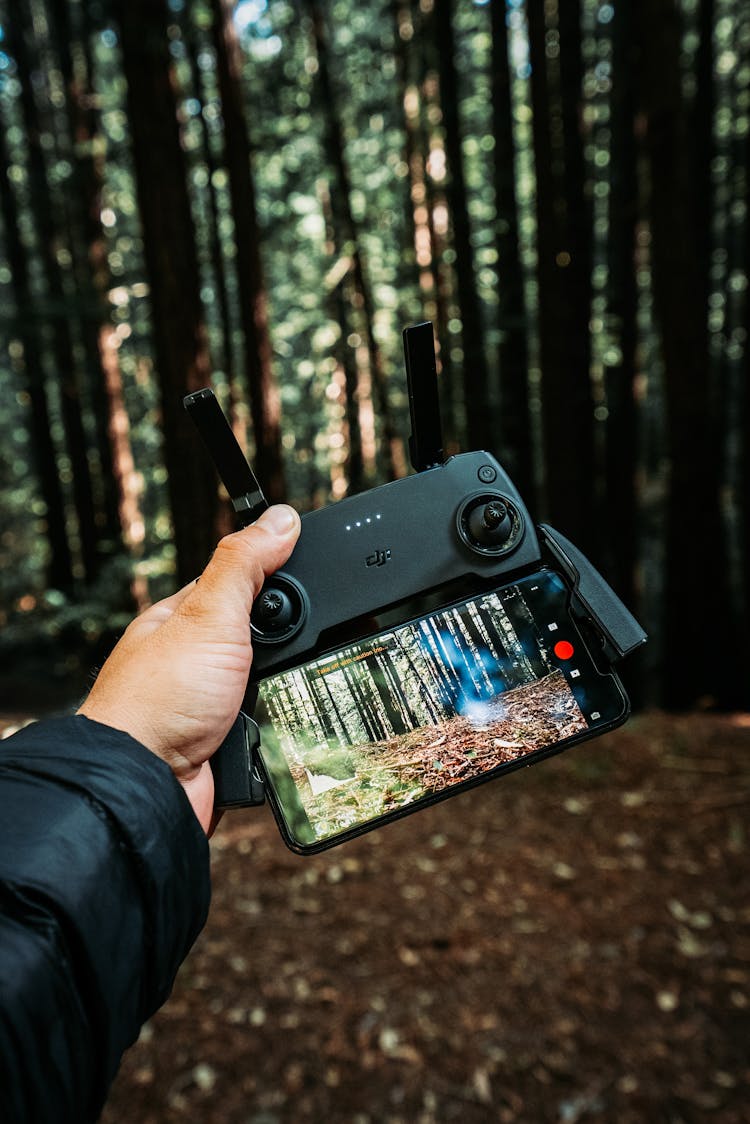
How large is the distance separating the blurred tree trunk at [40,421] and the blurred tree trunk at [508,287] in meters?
8.37

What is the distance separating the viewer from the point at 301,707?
1620 mm

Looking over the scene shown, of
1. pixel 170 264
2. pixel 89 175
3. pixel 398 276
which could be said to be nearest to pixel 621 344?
pixel 398 276

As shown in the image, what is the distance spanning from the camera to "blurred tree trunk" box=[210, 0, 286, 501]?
7.79m

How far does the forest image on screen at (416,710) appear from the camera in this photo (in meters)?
1.57

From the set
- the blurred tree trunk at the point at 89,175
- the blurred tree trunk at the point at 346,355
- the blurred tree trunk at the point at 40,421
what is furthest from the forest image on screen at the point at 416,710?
the blurred tree trunk at the point at 40,421

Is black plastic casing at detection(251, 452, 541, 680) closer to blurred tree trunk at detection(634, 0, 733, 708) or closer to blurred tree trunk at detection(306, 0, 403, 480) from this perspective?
blurred tree trunk at detection(634, 0, 733, 708)

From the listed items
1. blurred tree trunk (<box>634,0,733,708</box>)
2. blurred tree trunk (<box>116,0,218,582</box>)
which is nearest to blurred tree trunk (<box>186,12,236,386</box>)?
blurred tree trunk (<box>116,0,218,582</box>)

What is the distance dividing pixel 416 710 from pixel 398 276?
12.9m

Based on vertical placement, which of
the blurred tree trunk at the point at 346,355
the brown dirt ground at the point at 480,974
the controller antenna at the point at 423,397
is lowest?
the brown dirt ground at the point at 480,974

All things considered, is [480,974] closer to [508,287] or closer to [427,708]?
[427,708]

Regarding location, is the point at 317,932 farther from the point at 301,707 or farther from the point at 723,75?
the point at 723,75

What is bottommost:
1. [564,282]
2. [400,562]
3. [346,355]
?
[346,355]

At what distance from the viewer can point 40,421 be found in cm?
1431

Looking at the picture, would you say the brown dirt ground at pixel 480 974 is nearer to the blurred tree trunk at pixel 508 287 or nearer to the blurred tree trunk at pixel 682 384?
the blurred tree trunk at pixel 682 384
